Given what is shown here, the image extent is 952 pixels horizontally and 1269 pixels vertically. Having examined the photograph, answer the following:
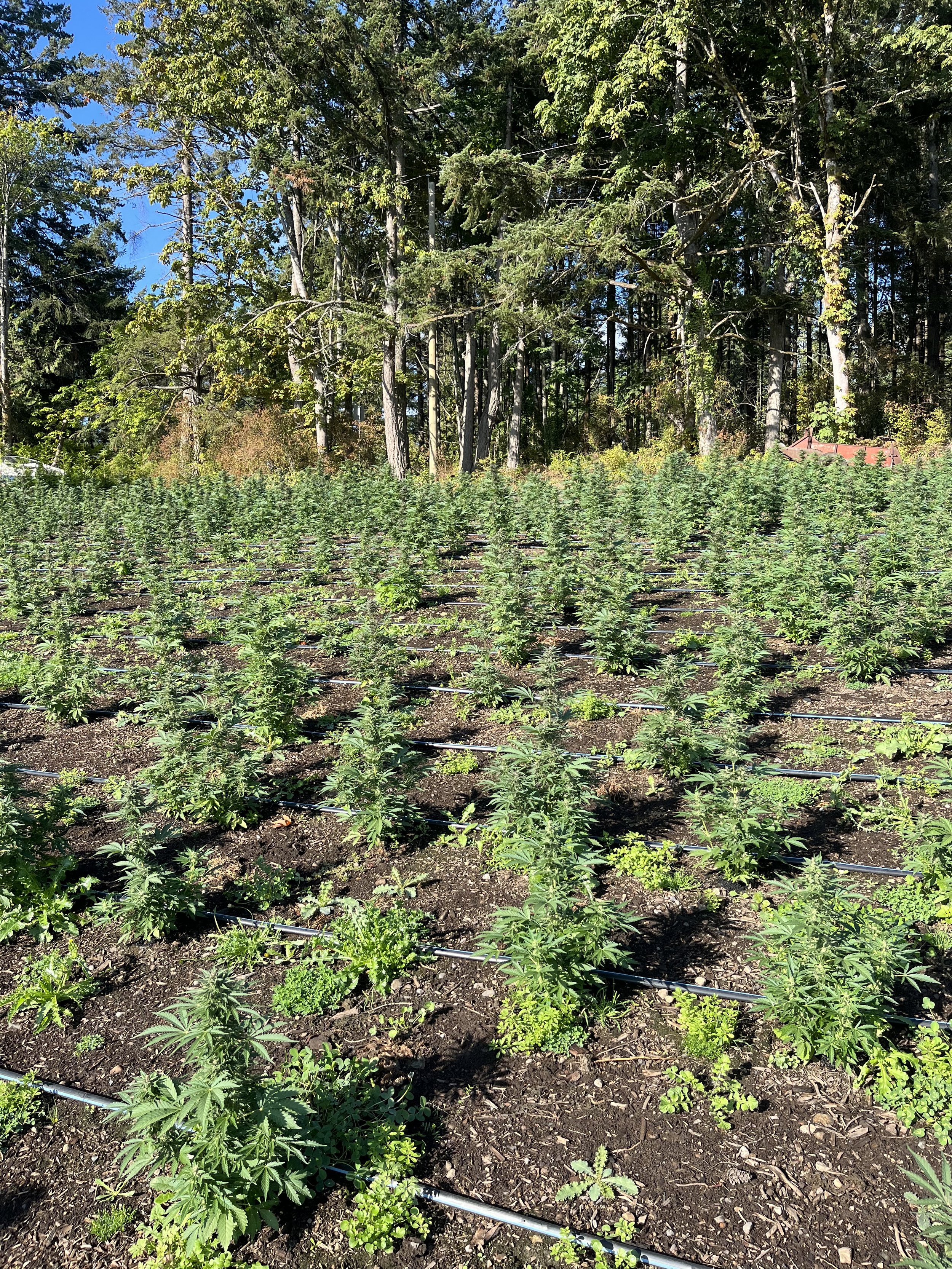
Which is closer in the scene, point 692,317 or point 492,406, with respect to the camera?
point 692,317

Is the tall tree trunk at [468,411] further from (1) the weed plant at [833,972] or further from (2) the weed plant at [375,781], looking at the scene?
(1) the weed plant at [833,972]

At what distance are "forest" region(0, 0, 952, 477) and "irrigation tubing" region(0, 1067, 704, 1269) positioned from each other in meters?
16.3

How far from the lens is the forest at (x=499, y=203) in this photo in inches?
659

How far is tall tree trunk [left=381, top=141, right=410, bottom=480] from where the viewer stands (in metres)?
18.3

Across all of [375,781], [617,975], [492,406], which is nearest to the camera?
[617,975]

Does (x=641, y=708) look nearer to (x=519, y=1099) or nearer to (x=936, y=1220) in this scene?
(x=519, y=1099)

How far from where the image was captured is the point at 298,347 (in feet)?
66.8

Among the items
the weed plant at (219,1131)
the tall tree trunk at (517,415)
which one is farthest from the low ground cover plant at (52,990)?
the tall tree trunk at (517,415)

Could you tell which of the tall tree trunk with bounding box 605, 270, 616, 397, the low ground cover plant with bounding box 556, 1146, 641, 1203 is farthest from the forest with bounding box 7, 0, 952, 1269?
the tall tree trunk with bounding box 605, 270, 616, 397

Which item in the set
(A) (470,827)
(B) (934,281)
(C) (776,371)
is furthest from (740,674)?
(B) (934,281)

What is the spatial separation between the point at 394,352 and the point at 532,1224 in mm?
18618

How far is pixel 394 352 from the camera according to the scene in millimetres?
18859

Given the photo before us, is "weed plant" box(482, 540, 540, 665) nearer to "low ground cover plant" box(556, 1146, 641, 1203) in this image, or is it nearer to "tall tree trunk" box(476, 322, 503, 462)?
"low ground cover plant" box(556, 1146, 641, 1203)

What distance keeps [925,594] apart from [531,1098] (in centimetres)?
460
